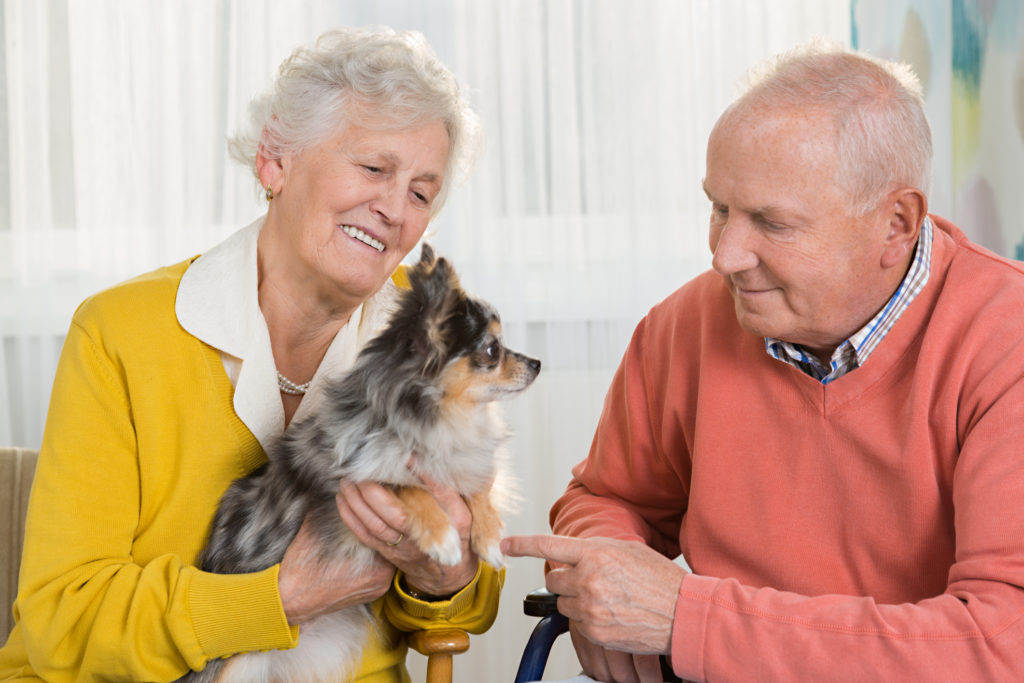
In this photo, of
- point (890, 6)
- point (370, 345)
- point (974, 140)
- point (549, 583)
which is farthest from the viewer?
point (890, 6)

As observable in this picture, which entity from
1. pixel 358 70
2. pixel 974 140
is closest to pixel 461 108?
pixel 358 70

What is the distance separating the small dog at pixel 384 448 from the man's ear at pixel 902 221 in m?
0.63

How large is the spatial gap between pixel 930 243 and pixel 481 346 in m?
0.77

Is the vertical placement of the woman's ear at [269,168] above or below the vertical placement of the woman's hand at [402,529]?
above

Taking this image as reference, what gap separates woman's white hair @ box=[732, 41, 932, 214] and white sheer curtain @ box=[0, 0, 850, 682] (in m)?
1.55

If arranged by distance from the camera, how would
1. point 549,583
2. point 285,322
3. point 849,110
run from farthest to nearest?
point 285,322 < point 549,583 < point 849,110

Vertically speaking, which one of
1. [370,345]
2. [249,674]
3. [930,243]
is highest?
[930,243]

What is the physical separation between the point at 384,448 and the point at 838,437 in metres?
0.76

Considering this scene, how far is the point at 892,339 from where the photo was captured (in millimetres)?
1492

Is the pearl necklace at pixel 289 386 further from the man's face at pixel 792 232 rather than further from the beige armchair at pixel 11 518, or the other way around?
the man's face at pixel 792 232

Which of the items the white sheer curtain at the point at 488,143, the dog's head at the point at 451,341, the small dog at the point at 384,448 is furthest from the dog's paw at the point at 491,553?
the white sheer curtain at the point at 488,143

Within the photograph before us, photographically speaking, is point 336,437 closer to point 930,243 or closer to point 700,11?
point 930,243

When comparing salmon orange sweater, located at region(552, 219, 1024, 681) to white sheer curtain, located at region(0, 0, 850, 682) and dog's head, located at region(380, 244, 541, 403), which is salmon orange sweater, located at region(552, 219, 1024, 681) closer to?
dog's head, located at region(380, 244, 541, 403)

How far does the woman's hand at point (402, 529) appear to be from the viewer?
154cm
